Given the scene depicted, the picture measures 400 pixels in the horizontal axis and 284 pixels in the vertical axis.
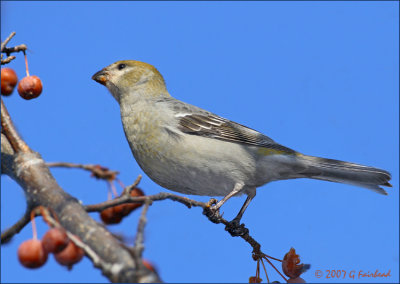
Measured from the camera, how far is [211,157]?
5.46 m

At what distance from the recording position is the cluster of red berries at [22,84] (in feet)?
12.6

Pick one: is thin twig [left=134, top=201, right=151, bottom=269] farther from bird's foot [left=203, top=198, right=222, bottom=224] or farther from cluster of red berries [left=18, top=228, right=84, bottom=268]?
bird's foot [left=203, top=198, right=222, bottom=224]

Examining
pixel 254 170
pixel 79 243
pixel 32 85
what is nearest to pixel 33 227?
pixel 79 243

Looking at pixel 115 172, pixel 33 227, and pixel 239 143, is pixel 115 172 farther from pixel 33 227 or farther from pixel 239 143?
pixel 239 143

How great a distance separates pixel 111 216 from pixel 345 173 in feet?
10.5

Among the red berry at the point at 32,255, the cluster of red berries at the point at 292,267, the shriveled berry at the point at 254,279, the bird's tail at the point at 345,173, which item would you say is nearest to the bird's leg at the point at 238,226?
the bird's tail at the point at 345,173

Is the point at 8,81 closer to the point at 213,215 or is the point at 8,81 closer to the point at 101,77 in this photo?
the point at 213,215

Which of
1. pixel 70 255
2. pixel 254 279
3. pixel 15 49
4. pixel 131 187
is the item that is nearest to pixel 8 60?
pixel 15 49

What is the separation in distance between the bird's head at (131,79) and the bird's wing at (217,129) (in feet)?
1.96

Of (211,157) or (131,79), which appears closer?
(211,157)

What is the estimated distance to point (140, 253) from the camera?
7.05 ft

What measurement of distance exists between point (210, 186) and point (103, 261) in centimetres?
329

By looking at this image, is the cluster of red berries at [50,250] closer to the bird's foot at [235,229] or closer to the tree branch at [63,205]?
the tree branch at [63,205]

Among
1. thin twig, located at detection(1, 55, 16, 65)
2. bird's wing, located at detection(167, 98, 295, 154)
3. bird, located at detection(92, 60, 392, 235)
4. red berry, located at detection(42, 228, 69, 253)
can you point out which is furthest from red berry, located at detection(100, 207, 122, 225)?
bird's wing, located at detection(167, 98, 295, 154)
